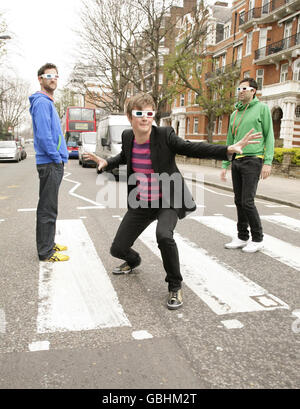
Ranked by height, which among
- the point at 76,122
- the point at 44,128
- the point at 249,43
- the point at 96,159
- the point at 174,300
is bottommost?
the point at 174,300

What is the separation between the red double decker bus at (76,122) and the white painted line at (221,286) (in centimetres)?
2866

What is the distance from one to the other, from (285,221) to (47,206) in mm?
4652

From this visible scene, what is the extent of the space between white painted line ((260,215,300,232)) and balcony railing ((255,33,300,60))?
25.4 metres

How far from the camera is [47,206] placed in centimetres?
419

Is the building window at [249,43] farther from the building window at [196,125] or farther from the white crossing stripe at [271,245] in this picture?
the white crossing stripe at [271,245]

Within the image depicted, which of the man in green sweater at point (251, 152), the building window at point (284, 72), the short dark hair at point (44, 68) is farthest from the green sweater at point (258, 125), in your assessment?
the building window at point (284, 72)

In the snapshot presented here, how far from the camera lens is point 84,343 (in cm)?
248

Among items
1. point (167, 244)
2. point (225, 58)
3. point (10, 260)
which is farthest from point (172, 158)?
point (225, 58)

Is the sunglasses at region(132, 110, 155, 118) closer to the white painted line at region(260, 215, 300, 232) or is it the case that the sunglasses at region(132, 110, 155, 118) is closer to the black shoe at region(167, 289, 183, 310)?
the black shoe at region(167, 289, 183, 310)

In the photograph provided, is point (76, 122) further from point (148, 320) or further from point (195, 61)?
point (148, 320)

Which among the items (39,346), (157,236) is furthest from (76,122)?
(39,346)

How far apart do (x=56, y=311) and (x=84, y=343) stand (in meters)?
0.59

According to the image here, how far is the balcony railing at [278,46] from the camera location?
92.2 feet

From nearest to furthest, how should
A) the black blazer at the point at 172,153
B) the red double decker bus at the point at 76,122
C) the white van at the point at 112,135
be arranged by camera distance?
the black blazer at the point at 172,153, the white van at the point at 112,135, the red double decker bus at the point at 76,122
